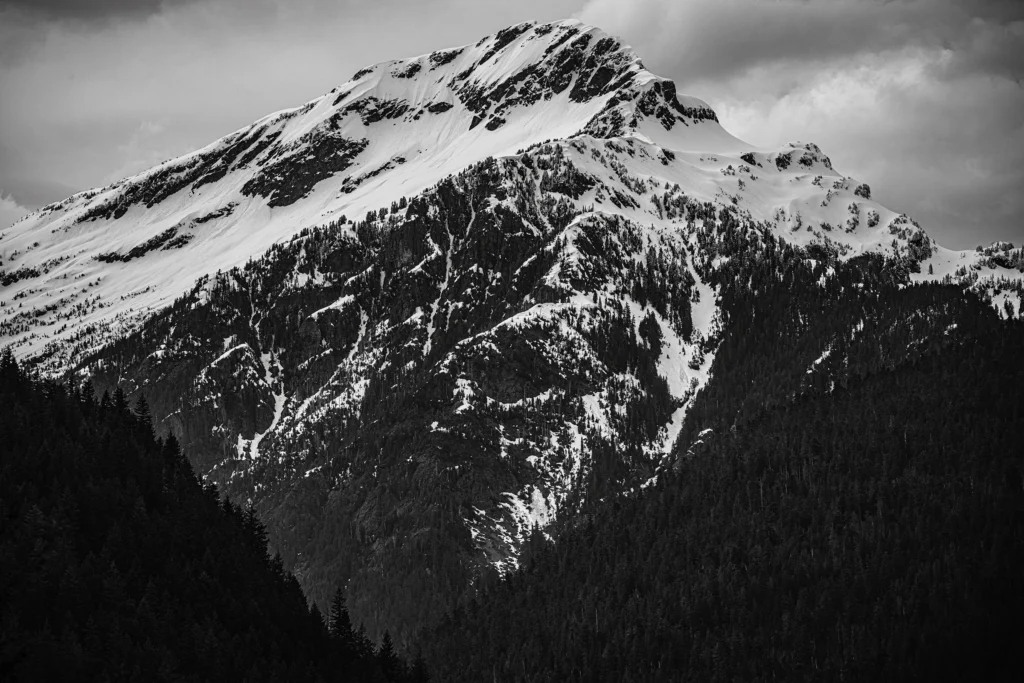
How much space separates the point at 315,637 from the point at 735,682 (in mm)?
83960

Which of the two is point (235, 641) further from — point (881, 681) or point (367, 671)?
point (881, 681)

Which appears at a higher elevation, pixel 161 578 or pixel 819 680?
pixel 161 578

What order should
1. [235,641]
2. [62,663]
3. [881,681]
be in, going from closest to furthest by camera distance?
[62,663]
[235,641]
[881,681]

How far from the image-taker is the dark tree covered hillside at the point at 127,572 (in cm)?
11594

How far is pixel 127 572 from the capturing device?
132875mm

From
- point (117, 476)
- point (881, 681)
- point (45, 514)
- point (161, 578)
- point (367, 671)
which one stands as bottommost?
point (881, 681)

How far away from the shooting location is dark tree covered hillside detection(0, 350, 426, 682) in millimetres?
115938

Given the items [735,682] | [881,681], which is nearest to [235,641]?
[735,682]

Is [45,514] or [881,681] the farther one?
Result: [881,681]

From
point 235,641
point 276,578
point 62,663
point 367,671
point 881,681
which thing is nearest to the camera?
point 62,663

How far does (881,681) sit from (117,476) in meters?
132

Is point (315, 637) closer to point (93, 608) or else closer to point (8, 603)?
point (93, 608)

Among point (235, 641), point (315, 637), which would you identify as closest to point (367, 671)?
point (315, 637)

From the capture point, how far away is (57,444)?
502ft
